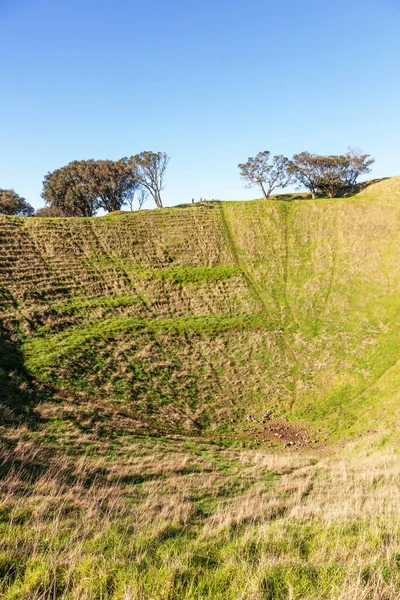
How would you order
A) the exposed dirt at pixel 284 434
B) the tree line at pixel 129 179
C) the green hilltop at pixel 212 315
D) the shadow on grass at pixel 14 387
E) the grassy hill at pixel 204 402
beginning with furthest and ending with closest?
the tree line at pixel 129 179
the green hilltop at pixel 212 315
the exposed dirt at pixel 284 434
the shadow on grass at pixel 14 387
the grassy hill at pixel 204 402

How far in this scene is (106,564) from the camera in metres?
5.92

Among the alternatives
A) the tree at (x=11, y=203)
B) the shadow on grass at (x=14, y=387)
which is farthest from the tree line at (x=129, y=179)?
the shadow on grass at (x=14, y=387)

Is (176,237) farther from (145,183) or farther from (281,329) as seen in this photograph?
(145,183)

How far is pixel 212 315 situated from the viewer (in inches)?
1679

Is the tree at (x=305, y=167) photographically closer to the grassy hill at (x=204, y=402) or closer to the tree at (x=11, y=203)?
the grassy hill at (x=204, y=402)

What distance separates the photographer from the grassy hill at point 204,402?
20.4ft

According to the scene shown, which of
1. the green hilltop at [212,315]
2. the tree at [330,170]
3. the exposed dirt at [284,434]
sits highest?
the tree at [330,170]

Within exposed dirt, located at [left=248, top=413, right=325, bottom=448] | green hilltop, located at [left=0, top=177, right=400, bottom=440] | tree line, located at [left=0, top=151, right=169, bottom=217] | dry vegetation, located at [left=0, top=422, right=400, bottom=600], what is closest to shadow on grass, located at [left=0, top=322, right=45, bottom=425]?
green hilltop, located at [left=0, top=177, right=400, bottom=440]

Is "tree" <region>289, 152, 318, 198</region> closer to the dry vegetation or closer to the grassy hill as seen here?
the grassy hill

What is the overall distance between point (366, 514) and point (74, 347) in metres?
28.9

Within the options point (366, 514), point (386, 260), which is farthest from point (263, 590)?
point (386, 260)

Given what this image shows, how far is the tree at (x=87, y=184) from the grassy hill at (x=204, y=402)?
1178 inches

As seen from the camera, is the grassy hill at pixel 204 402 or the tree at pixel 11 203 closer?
the grassy hill at pixel 204 402

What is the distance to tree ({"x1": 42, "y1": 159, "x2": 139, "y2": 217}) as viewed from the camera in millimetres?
84438
